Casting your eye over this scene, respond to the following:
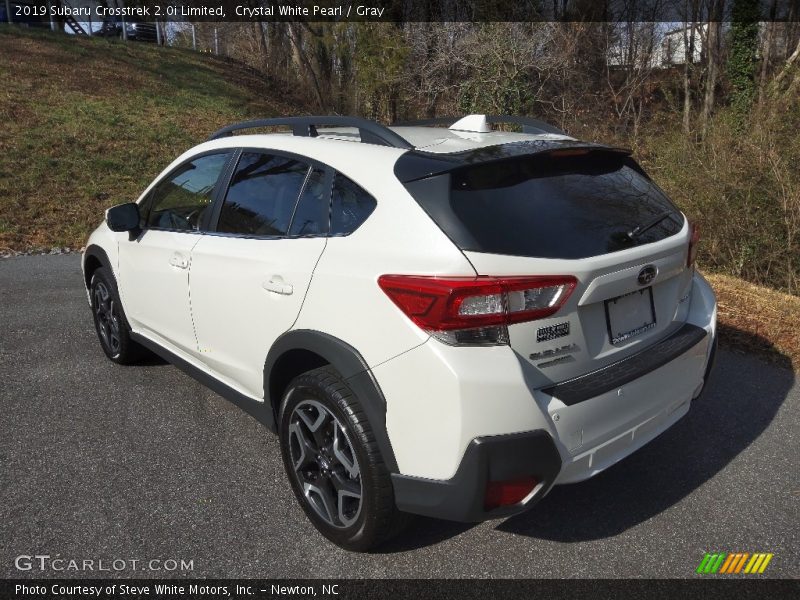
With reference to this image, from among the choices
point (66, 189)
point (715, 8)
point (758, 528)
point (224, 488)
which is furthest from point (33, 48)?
point (758, 528)

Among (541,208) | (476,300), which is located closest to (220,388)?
(476,300)

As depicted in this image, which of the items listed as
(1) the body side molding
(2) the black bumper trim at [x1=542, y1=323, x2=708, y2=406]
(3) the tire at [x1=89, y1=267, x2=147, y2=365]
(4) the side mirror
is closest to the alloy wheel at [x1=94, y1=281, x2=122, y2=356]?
(3) the tire at [x1=89, y1=267, x2=147, y2=365]

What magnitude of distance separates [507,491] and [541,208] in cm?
106

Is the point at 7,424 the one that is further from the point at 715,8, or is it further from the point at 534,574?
the point at 715,8

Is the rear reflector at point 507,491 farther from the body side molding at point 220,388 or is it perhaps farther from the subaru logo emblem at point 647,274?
the body side molding at point 220,388

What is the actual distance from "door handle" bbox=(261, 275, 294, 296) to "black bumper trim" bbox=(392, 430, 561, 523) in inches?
36.8

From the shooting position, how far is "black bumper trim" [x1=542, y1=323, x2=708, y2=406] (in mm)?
2348

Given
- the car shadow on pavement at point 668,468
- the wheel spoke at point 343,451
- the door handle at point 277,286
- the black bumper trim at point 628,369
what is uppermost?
the door handle at point 277,286

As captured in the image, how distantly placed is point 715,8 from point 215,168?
20.9 meters

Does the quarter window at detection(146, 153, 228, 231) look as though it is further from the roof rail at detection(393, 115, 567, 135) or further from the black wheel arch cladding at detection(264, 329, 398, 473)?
the black wheel arch cladding at detection(264, 329, 398, 473)

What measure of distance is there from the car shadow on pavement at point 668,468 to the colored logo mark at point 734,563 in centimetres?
32

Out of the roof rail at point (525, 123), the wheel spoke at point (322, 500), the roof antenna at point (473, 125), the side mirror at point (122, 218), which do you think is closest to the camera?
the wheel spoke at point (322, 500)

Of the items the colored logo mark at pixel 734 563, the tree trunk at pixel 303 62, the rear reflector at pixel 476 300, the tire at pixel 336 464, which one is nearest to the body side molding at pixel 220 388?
the tire at pixel 336 464

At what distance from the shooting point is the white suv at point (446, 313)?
2225mm
